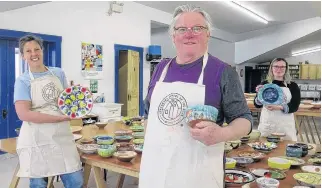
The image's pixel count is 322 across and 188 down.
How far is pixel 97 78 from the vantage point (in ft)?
22.0

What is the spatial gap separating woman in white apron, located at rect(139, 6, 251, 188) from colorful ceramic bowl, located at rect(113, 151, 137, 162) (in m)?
0.64

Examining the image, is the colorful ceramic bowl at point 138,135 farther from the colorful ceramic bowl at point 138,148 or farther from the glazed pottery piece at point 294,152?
the glazed pottery piece at point 294,152

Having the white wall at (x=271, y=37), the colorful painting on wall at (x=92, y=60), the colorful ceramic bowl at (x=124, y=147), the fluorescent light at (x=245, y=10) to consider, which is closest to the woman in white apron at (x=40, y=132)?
the colorful ceramic bowl at (x=124, y=147)

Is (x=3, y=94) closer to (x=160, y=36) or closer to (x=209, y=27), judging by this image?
(x=209, y=27)

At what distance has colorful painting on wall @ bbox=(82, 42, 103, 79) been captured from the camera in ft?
21.0

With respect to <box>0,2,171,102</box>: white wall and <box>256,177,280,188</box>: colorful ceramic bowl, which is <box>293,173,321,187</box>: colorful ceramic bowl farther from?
<box>0,2,171,102</box>: white wall

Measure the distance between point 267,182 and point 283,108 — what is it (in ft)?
7.10

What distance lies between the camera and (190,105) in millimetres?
1566

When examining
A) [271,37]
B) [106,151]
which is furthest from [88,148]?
[271,37]

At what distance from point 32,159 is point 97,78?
436 cm

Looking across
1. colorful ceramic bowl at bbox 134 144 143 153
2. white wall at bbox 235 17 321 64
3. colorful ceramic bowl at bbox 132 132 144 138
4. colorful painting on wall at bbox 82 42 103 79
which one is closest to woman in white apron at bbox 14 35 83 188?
colorful ceramic bowl at bbox 134 144 143 153

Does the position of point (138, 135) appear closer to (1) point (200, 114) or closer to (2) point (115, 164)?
(2) point (115, 164)

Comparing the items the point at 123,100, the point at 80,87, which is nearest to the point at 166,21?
the point at 123,100

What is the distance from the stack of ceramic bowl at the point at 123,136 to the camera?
9.52 feet
